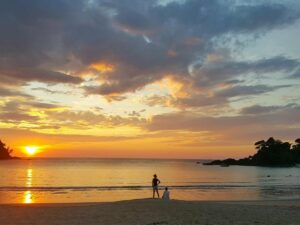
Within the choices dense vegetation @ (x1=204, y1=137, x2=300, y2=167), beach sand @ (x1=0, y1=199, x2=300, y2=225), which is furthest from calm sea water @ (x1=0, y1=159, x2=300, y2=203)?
dense vegetation @ (x1=204, y1=137, x2=300, y2=167)

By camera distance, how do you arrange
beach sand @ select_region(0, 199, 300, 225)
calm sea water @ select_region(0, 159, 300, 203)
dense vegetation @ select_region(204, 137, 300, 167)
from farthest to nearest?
dense vegetation @ select_region(204, 137, 300, 167) → calm sea water @ select_region(0, 159, 300, 203) → beach sand @ select_region(0, 199, 300, 225)

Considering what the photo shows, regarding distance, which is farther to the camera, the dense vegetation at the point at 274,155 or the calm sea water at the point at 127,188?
the dense vegetation at the point at 274,155

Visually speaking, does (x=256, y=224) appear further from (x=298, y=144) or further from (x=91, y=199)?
(x=298, y=144)

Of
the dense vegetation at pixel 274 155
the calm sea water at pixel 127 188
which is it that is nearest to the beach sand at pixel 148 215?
the calm sea water at pixel 127 188

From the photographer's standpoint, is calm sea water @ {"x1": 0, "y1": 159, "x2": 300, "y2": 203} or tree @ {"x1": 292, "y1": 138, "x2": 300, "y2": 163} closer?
calm sea water @ {"x1": 0, "y1": 159, "x2": 300, "y2": 203}

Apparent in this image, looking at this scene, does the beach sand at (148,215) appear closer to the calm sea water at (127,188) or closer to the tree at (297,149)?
the calm sea water at (127,188)

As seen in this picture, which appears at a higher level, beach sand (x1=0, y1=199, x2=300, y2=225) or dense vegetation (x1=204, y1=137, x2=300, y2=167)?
dense vegetation (x1=204, y1=137, x2=300, y2=167)

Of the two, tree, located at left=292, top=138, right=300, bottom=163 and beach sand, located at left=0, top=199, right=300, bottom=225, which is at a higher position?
tree, located at left=292, top=138, right=300, bottom=163

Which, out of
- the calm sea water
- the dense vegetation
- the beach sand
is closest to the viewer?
the beach sand

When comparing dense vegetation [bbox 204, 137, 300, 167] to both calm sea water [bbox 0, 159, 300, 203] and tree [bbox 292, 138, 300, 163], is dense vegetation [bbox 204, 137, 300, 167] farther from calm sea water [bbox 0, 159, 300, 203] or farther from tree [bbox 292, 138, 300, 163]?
calm sea water [bbox 0, 159, 300, 203]

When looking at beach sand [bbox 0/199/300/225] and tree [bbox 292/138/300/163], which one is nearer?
beach sand [bbox 0/199/300/225]

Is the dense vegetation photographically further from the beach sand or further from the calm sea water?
the beach sand

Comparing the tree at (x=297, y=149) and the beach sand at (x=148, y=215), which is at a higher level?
the tree at (x=297, y=149)

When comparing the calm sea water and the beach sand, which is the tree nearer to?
the calm sea water
